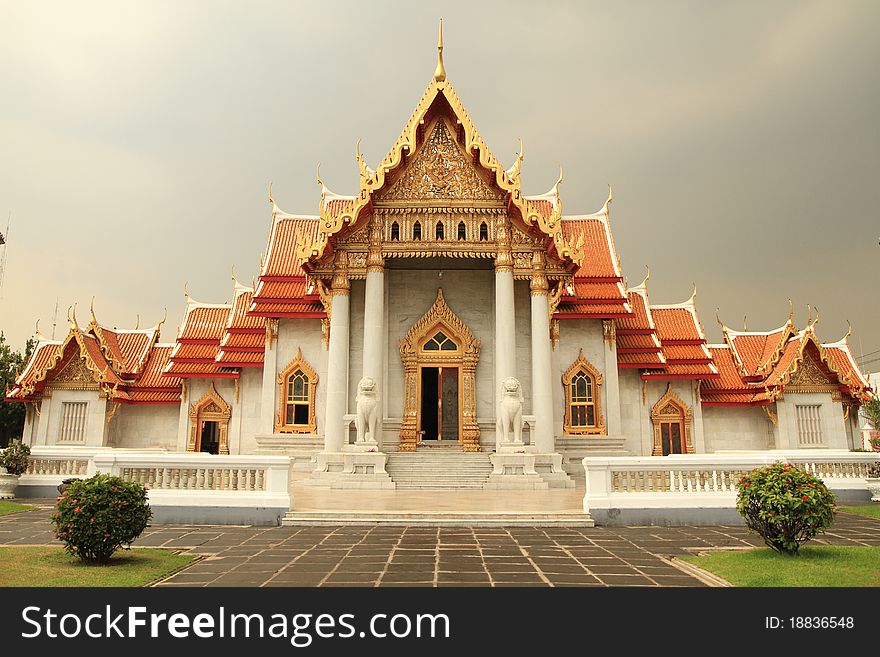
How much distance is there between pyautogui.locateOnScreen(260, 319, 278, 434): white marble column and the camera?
18.5 meters

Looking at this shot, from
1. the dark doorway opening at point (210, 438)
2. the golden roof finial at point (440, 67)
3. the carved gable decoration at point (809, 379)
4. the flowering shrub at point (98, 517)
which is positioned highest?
the golden roof finial at point (440, 67)

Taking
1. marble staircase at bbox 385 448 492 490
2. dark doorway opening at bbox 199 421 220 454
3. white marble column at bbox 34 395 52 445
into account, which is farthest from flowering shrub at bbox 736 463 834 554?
white marble column at bbox 34 395 52 445

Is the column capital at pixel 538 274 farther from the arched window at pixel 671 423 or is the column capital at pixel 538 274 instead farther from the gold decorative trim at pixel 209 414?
the gold decorative trim at pixel 209 414

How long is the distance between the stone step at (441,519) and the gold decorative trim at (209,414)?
431 inches

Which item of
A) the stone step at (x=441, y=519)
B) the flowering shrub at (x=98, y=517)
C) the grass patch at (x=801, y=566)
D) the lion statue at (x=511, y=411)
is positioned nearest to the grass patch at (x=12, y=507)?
the stone step at (x=441, y=519)

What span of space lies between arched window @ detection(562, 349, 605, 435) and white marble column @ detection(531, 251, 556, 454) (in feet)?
9.25

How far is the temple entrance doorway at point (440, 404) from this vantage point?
59.1 feet

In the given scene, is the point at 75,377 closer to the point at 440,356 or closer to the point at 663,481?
the point at 440,356

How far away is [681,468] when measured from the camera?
10172 millimetres

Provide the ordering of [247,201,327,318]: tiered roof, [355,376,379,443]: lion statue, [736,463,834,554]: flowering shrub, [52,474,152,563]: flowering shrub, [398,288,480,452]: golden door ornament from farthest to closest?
[247,201,327,318]: tiered roof < [398,288,480,452]: golden door ornament < [355,376,379,443]: lion statue < [736,463,834,554]: flowering shrub < [52,474,152,563]: flowering shrub

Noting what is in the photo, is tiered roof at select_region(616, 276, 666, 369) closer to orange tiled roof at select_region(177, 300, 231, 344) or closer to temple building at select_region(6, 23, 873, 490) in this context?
temple building at select_region(6, 23, 873, 490)
